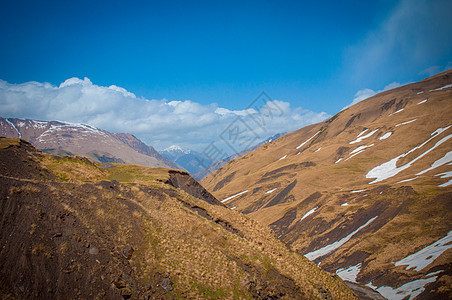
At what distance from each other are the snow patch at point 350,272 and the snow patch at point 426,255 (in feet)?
23.9

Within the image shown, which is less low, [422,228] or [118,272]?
[118,272]

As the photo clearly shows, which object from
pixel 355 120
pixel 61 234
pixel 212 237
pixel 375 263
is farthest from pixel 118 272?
pixel 355 120

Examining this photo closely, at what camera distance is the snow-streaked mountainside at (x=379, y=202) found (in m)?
41.1

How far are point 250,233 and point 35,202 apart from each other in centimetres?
2002

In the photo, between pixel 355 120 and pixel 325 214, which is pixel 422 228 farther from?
pixel 355 120

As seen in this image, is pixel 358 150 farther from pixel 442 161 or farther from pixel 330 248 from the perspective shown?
pixel 330 248

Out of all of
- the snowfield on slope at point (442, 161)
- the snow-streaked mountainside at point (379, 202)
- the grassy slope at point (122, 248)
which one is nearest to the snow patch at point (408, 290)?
the snow-streaked mountainside at point (379, 202)

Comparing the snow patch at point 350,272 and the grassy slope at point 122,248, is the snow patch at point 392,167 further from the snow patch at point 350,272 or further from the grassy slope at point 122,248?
the grassy slope at point 122,248

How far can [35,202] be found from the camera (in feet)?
44.9

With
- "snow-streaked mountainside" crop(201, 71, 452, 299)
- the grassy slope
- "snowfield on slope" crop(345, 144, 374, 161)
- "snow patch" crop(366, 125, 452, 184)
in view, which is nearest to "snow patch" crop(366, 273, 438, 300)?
"snow-streaked mountainside" crop(201, 71, 452, 299)

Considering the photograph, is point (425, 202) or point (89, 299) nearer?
point (89, 299)

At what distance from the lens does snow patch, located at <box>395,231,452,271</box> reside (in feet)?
125

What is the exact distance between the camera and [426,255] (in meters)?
40.0

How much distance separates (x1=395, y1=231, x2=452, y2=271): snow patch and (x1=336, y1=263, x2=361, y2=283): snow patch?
7284mm
